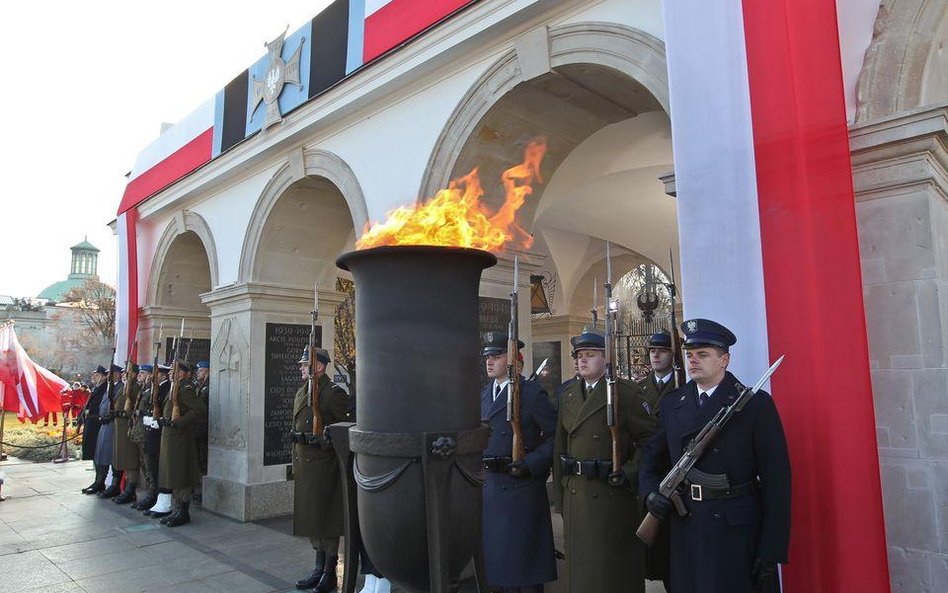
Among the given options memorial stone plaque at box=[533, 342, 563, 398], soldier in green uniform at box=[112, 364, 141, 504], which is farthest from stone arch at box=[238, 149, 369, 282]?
memorial stone plaque at box=[533, 342, 563, 398]

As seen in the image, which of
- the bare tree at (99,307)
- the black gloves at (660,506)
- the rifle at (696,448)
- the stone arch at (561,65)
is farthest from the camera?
the bare tree at (99,307)

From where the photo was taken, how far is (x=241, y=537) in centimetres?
702

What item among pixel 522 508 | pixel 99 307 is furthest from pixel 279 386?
pixel 99 307

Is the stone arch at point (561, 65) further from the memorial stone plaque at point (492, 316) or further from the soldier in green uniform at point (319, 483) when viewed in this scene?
the soldier in green uniform at point (319, 483)

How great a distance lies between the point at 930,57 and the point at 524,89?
2884 millimetres

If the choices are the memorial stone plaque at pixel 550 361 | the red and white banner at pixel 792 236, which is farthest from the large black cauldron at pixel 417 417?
the memorial stone plaque at pixel 550 361

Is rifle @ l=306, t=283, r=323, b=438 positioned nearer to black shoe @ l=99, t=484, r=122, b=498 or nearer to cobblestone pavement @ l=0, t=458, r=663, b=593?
cobblestone pavement @ l=0, t=458, r=663, b=593

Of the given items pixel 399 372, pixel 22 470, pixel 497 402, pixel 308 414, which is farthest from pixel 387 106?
pixel 22 470

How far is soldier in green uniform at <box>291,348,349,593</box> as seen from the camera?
201 inches

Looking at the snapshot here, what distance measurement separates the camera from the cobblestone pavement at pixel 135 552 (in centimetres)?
537

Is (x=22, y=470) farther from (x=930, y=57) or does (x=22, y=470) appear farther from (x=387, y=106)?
(x=930, y=57)

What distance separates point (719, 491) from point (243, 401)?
263 inches

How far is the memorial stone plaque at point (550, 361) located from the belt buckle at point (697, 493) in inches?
349

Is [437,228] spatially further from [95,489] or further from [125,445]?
[95,489]
